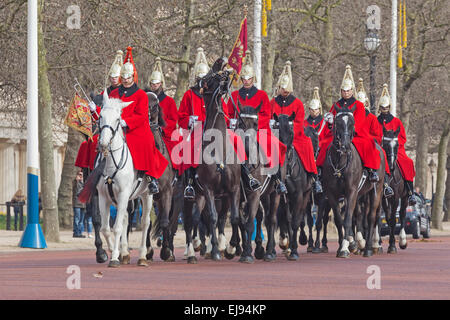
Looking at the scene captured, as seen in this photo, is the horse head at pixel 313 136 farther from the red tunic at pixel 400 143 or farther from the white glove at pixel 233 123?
the white glove at pixel 233 123

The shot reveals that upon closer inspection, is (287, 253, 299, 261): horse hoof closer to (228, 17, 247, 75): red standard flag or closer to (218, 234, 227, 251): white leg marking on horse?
(218, 234, 227, 251): white leg marking on horse

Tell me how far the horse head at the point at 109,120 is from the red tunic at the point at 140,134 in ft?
1.65

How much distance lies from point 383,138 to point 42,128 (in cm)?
793

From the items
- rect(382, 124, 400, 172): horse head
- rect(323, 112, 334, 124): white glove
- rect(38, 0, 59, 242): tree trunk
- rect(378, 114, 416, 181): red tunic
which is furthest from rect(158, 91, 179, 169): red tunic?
rect(38, 0, 59, 242): tree trunk

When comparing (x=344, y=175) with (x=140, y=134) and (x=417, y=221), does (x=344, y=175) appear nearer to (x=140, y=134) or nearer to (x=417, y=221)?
(x=140, y=134)

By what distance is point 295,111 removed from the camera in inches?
867

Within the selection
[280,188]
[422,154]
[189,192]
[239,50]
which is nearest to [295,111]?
[280,188]

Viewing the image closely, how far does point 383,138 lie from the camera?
2555 cm

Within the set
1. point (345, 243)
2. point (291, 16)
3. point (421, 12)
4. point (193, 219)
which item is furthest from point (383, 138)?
point (421, 12)

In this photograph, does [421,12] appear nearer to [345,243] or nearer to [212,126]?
[345,243]

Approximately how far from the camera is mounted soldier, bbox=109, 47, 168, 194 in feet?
62.2

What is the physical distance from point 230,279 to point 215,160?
12.5 feet

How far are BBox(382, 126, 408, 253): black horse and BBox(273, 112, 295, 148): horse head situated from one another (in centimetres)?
452

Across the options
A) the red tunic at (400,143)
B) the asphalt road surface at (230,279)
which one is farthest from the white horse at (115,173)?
the red tunic at (400,143)
